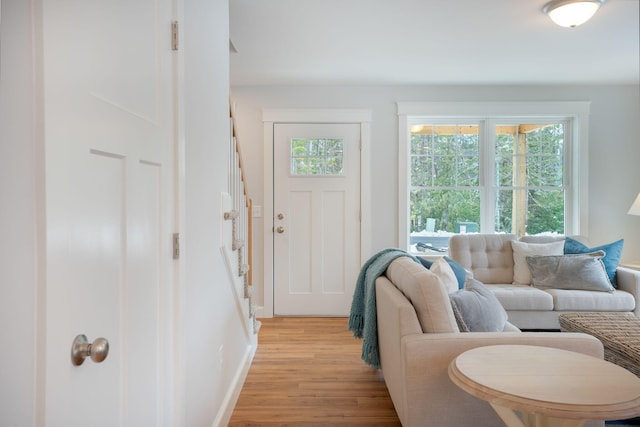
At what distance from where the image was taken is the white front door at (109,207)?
0.75 meters

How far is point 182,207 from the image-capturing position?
4.64 ft

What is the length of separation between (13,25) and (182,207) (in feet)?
2.56

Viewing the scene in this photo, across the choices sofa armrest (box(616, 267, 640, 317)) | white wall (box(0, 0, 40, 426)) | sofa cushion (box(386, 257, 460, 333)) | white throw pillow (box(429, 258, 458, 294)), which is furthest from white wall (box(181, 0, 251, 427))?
sofa armrest (box(616, 267, 640, 317))

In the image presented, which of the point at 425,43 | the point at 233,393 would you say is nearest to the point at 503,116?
the point at 425,43

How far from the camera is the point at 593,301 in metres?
3.12

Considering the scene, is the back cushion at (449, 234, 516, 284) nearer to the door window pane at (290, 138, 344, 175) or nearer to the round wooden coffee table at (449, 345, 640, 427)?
the door window pane at (290, 138, 344, 175)

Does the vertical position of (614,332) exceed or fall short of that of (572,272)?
it falls short

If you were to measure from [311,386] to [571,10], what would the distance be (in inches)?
99.9

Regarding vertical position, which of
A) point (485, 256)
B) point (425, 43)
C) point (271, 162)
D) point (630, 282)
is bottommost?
point (630, 282)

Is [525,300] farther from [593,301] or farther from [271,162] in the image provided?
[271,162]

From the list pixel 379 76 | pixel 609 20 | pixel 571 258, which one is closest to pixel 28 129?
pixel 609 20

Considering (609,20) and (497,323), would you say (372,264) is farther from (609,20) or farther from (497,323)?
(609,20)

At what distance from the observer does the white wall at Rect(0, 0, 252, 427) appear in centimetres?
67

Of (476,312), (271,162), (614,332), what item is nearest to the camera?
(476,312)
